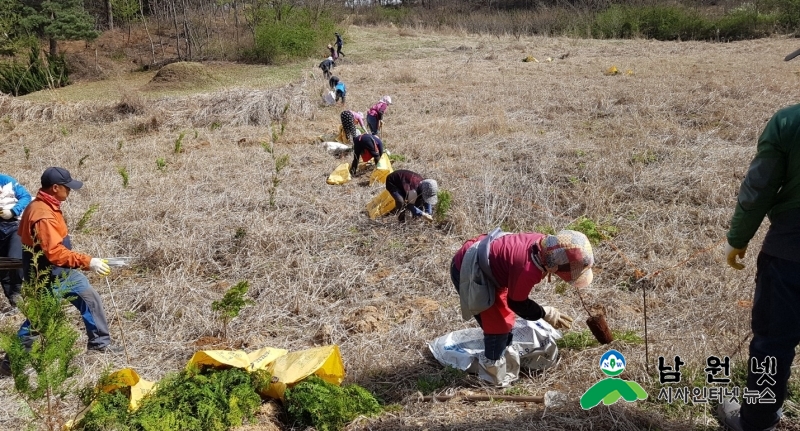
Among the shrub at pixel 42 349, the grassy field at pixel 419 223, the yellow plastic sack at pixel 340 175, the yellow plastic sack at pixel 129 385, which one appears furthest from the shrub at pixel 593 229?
the shrub at pixel 42 349

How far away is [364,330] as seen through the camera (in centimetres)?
373

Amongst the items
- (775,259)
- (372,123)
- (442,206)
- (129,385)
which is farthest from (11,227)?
(372,123)

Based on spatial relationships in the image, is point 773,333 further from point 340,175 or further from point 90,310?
point 340,175

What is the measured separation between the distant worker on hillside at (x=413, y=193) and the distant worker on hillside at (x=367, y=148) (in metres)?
1.35

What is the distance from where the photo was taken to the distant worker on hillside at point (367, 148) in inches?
266

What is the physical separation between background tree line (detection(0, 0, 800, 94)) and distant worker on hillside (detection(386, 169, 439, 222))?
48.1 ft

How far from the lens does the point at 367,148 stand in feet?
22.3

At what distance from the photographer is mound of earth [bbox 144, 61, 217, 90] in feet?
49.4

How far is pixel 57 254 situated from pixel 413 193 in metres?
2.96

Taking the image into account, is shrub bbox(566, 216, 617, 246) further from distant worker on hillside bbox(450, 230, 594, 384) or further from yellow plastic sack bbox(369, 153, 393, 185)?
yellow plastic sack bbox(369, 153, 393, 185)

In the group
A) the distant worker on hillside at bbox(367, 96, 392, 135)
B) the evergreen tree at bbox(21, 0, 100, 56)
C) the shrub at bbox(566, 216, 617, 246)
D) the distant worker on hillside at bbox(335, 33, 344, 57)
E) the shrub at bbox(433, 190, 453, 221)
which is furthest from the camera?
the evergreen tree at bbox(21, 0, 100, 56)

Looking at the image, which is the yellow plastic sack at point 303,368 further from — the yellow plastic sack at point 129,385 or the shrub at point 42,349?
the shrub at point 42,349

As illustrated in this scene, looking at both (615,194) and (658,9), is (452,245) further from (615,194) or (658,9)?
(658,9)

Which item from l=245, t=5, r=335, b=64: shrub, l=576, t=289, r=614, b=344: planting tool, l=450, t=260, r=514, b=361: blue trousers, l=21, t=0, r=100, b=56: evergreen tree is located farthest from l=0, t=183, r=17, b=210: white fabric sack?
l=21, t=0, r=100, b=56: evergreen tree
